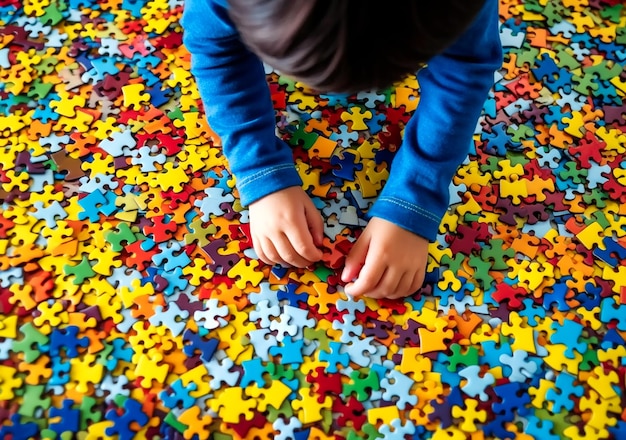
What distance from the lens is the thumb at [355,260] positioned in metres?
0.86

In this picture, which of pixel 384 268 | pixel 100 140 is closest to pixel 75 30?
pixel 100 140

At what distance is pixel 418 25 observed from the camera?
1.72 feet

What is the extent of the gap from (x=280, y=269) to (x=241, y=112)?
0.25 metres

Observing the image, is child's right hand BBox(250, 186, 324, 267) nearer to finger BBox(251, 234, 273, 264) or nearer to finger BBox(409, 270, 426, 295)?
finger BBox(251, 234, 273, 264)

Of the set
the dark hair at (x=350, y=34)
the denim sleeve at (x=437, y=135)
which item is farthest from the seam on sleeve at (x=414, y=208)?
the dark hair at (x=350, y=34)

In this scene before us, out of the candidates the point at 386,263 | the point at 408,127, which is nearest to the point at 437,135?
the point at 408,127

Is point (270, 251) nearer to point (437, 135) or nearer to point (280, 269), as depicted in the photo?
point (280, 269)

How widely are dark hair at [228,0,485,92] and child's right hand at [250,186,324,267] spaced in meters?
0.31

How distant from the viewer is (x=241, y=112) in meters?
0.87

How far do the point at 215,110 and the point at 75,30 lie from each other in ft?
1.31

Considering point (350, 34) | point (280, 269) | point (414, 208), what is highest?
point (350, 34)

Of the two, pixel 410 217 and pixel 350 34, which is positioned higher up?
pixel 350 34

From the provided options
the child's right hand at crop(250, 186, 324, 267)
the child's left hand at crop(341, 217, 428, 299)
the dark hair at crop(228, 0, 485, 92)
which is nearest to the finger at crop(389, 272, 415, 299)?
the child's left hand at crop(341, 217, 428, 299)

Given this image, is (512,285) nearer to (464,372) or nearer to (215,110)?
(464,372)
